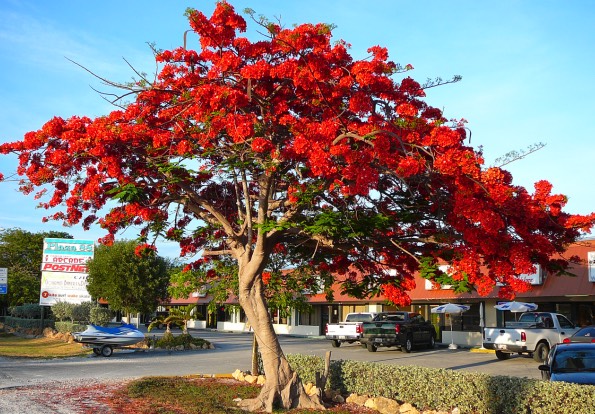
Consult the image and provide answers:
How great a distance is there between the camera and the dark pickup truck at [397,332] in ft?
93.5

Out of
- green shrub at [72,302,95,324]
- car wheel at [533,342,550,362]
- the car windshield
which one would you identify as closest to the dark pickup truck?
car wheel at [533,342,550,362]

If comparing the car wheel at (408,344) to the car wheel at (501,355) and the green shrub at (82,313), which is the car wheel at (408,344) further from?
the green shrub at (82,313)

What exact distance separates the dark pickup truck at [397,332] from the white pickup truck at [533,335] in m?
4.80

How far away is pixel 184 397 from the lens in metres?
12.9

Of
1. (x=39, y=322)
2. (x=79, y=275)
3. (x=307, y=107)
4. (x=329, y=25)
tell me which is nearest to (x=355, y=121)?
(x=307, y=107)

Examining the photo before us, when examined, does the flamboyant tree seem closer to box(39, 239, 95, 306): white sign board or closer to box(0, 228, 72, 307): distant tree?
box(39, 239, 95, 306): white sign board

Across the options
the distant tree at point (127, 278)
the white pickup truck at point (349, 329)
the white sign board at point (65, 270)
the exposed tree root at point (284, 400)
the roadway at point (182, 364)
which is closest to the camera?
the exposed tree root at point (284, 400)

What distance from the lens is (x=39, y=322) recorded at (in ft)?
140

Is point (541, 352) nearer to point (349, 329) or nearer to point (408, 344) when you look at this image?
point (408, 344)

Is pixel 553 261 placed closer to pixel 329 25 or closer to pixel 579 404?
pixel 579 404

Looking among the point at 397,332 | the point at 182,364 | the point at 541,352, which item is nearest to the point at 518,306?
the point at 541,352

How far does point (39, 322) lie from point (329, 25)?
3820 cm

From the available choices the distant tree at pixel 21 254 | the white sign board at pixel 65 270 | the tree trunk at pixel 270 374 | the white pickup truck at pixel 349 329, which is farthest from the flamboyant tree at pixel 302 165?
the distant tree at pixel 21 254

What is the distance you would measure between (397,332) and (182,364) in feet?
34.4
